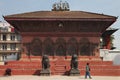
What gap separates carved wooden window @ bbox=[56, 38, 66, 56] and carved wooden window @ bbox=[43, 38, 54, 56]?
522 millimetres

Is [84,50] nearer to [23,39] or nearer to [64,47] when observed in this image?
[64,47]

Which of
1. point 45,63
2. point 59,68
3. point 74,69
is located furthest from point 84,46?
point 45,63

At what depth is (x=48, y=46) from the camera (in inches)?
1288

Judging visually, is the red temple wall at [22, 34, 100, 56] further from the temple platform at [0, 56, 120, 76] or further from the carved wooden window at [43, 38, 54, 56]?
the temple platform at [0, 56, 120, 76]

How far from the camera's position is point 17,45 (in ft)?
278

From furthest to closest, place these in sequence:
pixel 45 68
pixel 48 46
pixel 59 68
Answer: pixel 48 46, pixel 59 68, pixel 45 68

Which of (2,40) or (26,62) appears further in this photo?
(2,40)

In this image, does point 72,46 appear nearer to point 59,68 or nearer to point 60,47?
point 60,47

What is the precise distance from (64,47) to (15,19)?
5.59 metres

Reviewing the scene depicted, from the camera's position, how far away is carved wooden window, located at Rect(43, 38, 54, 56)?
107ft

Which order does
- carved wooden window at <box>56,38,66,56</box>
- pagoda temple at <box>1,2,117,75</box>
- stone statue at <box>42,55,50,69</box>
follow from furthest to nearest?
carved wooden window at <box>56,38,66,56</box>, pagoda temple at <box>1,2,117,75</box>, stone statue at <box>42,55,50,69</box>

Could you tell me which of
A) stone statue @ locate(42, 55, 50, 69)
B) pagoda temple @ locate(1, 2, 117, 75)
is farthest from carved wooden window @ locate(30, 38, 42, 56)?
stone statue @ locate(42, 55, 50, 69)

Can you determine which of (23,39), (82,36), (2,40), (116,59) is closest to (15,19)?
(23,39)

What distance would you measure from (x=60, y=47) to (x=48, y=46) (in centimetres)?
120
